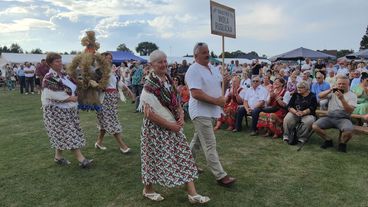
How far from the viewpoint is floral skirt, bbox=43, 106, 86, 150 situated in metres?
5.29

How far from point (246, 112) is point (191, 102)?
13.3ft

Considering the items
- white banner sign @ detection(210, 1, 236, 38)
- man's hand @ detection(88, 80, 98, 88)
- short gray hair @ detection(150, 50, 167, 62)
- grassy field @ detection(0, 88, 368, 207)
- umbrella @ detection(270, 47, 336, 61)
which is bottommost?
grassy field @ detection(0, 88, 368, 207)

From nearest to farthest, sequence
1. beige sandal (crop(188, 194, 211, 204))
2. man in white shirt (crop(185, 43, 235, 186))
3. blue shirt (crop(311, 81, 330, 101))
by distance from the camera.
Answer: beige sandal (crop(188, 194, 211, 204)) < man in white shirt (crop(185, 43, 235, 186)) < blue shirt (crop(311, 81, 330, 101))

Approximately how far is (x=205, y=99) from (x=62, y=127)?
8.05ft

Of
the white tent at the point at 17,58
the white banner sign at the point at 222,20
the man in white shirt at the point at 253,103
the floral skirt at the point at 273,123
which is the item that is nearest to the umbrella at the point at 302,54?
the man in white shirt at the point at 253,103

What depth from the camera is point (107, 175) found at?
515cm

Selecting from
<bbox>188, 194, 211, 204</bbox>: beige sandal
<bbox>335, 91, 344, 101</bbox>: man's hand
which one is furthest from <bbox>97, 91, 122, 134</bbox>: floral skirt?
<bbox>335, 91, 344, 101</bbox>: man's hand

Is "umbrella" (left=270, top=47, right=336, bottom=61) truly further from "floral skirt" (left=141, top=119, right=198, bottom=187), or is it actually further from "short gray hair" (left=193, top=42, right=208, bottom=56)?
"floral skirt" (left=141, top=119, right=198, bottom=187)

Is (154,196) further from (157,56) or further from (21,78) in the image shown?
(21,78)

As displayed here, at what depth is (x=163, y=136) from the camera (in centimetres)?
392

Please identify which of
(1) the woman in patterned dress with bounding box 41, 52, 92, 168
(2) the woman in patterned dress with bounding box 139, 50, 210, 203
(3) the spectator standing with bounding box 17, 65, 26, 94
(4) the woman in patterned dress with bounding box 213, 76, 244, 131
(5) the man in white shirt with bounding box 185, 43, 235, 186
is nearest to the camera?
(2) the woman in patterned dress with bounding box 139, 50, 210, 203

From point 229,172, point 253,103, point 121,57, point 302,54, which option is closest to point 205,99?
point 229,172

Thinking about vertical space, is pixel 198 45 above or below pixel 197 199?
above

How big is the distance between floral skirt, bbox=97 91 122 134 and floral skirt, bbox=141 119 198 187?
7.38 feet
